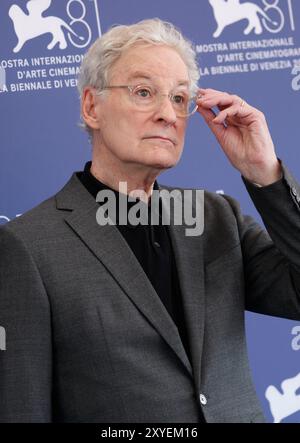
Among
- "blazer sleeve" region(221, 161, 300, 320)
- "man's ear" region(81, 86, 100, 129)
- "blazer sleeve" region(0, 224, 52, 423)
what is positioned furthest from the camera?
"man's ear" region(81, 86, 100, 129)

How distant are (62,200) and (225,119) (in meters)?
0.44

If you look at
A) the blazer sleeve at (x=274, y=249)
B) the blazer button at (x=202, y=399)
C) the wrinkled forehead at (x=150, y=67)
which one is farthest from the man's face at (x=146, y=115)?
the blazer button at (x=202, y=399)

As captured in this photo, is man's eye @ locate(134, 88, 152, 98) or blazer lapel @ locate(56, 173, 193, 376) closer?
blazer lapel @ locate(56, 173, 193, 376)

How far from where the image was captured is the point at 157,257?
1912 mm

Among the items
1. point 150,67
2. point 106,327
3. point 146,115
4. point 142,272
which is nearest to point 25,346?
point 106,327

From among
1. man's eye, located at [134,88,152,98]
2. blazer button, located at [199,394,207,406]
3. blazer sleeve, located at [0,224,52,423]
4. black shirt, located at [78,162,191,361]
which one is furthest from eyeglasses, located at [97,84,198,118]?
blazer button, located at [199,394,207,406]

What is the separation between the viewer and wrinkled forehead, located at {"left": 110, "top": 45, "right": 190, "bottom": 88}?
1905 mm

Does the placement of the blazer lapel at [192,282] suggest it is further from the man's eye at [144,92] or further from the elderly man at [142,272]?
the man's eye at [144,92]

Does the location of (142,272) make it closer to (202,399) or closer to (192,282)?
(192,282)

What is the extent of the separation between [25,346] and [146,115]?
0.58 metres

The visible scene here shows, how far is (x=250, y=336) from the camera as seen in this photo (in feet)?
9.68

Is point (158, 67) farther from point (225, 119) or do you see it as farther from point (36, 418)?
point (36, 418)

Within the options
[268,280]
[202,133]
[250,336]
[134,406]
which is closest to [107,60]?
[268,280]

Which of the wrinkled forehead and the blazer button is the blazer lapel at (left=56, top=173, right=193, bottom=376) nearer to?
the blazer button
